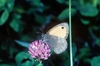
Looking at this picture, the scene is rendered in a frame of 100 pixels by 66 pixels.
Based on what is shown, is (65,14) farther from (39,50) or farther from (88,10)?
(39,50)

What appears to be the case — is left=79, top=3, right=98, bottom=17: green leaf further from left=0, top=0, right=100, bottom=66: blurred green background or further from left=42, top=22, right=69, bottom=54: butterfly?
left=42, top=22, right=69, bottom=54: butterfly

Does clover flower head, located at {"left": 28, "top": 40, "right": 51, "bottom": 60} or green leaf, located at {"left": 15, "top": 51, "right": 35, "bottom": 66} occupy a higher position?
clover flower head, located at {"left": 28, "top": 40, "right": 51, "bottom": 60}

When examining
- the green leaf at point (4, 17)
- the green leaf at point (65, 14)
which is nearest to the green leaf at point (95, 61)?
the green leaf at point (65, 14)

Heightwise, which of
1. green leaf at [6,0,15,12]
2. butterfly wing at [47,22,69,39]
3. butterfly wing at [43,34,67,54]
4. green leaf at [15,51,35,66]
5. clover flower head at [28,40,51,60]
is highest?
green leaf at [6,0,15,12]

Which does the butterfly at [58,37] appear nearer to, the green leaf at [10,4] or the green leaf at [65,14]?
the green leaf at [65,14]

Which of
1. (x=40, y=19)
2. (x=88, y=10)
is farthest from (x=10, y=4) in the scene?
(x=88, y=10)

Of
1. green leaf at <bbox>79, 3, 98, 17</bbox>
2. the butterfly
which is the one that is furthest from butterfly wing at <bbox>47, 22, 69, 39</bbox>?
green leaf at <bbox>79, 3, 98, 17</bbox>
